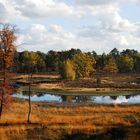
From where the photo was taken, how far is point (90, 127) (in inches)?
1868

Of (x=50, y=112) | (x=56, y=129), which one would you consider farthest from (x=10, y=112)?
(x=56, y=129)

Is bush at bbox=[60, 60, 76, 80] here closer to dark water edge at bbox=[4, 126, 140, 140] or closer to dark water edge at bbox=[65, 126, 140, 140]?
dark water edge at bbox=[4, 126, 140, 140]

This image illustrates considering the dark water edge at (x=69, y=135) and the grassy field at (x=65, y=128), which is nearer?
the dark water edge at (x=69, y=135)

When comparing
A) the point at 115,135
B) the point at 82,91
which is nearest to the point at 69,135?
the point at 115,135

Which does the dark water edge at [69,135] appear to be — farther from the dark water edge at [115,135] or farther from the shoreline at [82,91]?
the shoreline at [82,91]

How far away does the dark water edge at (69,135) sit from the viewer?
42.4 meters

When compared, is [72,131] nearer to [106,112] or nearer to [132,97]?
[106,112]

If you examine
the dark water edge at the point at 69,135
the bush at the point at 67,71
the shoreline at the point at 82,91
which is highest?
the bush at the point at 67,71

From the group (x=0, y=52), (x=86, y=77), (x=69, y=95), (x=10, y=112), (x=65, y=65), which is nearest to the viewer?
(x=0, y=52)

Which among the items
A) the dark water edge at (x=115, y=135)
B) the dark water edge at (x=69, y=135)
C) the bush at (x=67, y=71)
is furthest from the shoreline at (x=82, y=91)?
the dark water edge at (x=115, y=135)

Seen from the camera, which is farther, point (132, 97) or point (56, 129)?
point (132, 97)

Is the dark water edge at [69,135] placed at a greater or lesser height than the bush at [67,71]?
lesser

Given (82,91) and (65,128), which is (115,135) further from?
(82,91)

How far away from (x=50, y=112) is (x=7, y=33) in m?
19.9
